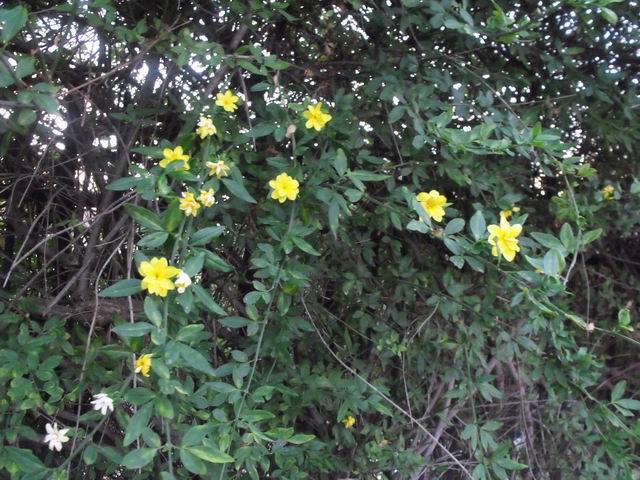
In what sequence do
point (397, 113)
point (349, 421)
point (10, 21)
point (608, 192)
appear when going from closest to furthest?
1. point (10, 21)
2. point (397, 113)
3. point (349, 421)
4. point (608, 192)

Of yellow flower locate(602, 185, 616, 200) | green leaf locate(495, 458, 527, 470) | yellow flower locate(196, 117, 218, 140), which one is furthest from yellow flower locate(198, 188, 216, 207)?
yellow flower locate(602, 185, 616, 200)

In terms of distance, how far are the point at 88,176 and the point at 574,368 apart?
1372mm

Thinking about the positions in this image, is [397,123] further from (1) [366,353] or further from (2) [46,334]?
(2) [46,334]

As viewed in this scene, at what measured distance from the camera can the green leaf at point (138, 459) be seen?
1.13m

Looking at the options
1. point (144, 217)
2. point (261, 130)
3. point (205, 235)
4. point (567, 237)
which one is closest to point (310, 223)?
point (261, 130)

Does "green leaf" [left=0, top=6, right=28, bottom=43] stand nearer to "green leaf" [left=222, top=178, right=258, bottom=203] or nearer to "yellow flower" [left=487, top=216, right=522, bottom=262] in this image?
"green leaf" [left=222, top=178, right=258, bottom=203]

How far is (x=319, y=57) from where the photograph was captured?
1981mm

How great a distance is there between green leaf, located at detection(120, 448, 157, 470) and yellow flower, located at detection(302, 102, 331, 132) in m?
0.76

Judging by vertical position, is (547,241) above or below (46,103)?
below

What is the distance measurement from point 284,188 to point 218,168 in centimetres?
16

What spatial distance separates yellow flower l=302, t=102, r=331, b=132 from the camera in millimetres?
1525

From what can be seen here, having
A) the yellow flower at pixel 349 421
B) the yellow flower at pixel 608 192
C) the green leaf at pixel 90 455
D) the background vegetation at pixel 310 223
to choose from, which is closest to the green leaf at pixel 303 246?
the background vegetation at pixel 310 223

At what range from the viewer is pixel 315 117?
1.53 meters

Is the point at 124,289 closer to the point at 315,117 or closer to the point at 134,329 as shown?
the point at 134,329
